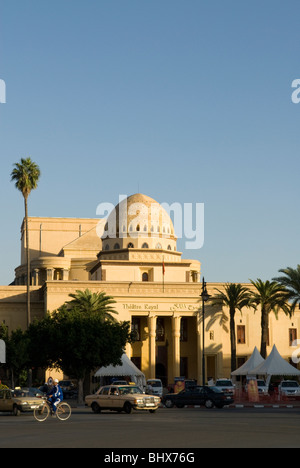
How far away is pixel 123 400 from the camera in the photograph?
109 ft

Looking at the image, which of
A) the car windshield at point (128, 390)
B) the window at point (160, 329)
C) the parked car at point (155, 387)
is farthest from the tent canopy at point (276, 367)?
the window at point (160, 329)

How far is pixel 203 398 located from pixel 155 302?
118ft

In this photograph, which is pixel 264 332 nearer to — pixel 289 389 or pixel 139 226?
pixel 289 389

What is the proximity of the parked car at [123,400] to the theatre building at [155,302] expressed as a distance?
122 ft

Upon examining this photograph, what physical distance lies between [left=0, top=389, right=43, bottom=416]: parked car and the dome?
43869 millimetres

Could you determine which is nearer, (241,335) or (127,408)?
(127,408)

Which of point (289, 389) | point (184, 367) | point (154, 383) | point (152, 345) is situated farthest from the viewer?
point (184, 367)

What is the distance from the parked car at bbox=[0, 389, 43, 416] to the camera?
33188mm

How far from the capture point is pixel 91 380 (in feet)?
228

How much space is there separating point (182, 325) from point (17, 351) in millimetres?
27083

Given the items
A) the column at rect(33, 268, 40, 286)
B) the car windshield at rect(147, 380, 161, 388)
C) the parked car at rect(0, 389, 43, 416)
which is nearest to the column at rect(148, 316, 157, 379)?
the car windshield at rect(147, 380, 161, 388)

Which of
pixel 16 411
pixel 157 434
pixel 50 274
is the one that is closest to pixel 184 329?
pixel 50 274
